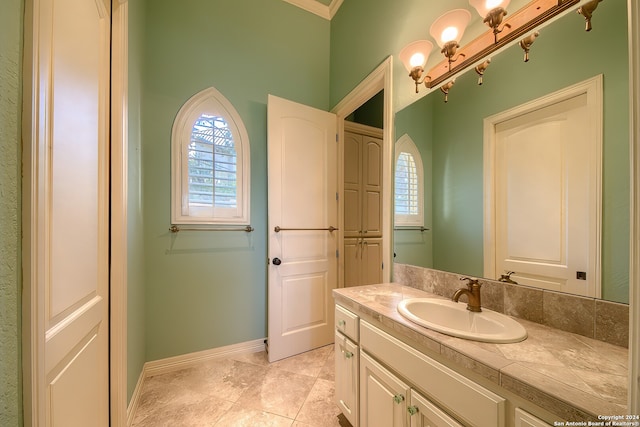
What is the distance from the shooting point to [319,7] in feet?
8.33

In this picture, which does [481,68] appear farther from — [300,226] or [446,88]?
[300,226]

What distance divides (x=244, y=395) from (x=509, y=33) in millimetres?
2557

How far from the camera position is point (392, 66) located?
5.56ft

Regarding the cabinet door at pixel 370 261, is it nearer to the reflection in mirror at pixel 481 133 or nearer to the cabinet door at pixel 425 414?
the reflection in mirror at pixel 481 133

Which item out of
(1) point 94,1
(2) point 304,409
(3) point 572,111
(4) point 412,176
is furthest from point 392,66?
(2) point 304,409

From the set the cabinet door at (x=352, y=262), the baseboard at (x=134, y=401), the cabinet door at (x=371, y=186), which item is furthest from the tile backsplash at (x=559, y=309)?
the baseboard at (x=134, y=401)

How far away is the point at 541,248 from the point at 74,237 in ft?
5.90

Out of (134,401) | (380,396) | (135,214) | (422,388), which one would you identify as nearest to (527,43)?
(422,388)

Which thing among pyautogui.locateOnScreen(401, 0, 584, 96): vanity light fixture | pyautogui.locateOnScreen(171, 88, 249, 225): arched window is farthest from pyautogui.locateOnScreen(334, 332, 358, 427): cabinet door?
pyautogui.locateOnScreen(401, 0, 584, 96): vanity light fixture

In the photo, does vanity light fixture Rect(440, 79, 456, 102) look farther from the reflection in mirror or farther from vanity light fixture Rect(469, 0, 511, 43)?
vanity light fixture Rect(469, 0, 511, 43)

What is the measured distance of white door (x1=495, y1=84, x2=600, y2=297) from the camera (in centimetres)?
83

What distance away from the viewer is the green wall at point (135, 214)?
4.62ft

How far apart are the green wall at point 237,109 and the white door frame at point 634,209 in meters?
2.20

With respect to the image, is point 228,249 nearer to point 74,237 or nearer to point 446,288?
point 74,237
